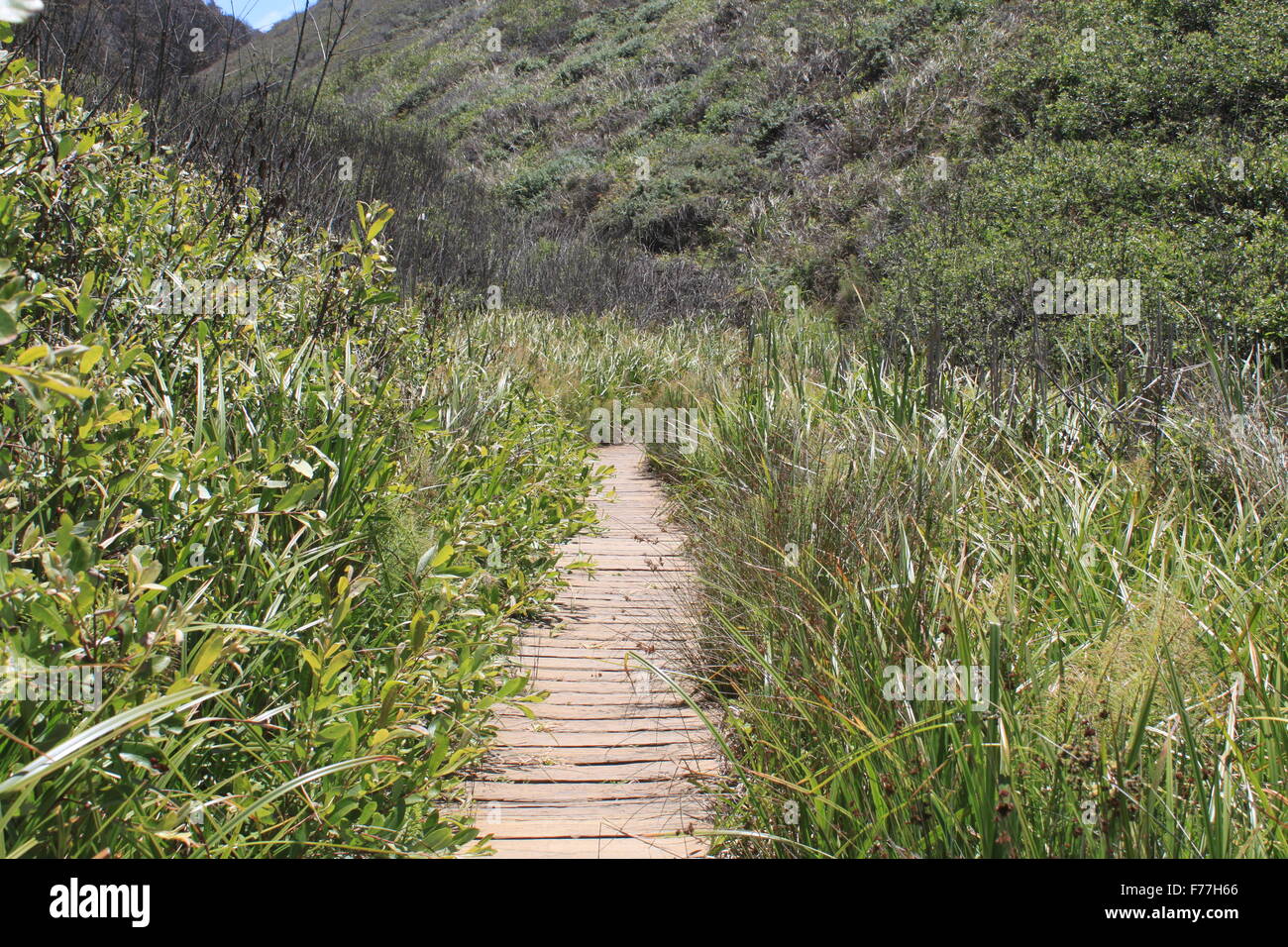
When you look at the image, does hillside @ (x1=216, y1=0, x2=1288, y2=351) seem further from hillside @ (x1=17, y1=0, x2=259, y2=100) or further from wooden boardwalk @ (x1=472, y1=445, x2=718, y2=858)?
wooden boardwalk @ (x1=472, y1=445, x2=718, y2=858)

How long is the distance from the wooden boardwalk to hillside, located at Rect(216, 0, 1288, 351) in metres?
2.18

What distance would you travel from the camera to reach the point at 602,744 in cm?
271

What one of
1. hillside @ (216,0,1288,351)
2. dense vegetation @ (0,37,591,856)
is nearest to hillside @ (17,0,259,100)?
hillside @ (216,0,1288,351)

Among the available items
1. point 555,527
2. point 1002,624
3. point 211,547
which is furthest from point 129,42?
point 1002,624

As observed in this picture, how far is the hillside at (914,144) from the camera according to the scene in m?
7.56

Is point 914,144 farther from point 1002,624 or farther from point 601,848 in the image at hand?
point 601,848

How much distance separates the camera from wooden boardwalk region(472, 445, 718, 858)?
2.19 m

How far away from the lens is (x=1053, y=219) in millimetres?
8445

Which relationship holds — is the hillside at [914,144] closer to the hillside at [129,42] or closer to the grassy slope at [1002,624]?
the hillside at [129,42]

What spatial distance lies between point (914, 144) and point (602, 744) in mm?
13314

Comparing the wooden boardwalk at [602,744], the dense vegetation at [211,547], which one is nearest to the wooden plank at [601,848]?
the wooden boardwalk at [602,744]

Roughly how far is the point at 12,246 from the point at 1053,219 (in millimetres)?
8553

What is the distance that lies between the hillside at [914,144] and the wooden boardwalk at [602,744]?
2.18m
